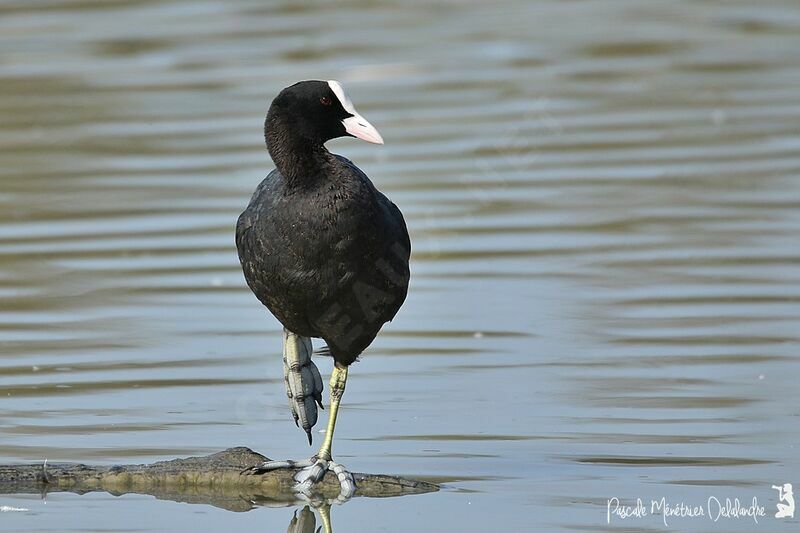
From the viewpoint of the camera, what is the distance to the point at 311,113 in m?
6.15

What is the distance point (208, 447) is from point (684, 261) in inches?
137

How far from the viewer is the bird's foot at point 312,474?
5812 mm

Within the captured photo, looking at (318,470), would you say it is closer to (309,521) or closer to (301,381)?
(309,521)

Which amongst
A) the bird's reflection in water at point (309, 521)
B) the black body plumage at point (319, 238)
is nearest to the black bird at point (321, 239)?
the black body plumage at point (319, 238)

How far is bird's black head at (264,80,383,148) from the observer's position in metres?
6.12

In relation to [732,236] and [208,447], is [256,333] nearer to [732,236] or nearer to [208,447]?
[208,447]

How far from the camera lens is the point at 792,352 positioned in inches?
295

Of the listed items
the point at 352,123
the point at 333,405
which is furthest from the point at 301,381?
the point at 352,123

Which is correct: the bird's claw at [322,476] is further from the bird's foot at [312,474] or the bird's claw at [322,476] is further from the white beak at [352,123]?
the white beak at [352,123]

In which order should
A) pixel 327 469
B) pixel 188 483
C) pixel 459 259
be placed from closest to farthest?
pixel 188 483 < pixel 327 469 < pixel 459 259

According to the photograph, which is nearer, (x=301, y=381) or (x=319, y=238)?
(x=319, y=238)

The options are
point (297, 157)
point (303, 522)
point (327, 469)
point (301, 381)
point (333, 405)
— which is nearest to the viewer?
point (303, 522)

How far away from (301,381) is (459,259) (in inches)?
115

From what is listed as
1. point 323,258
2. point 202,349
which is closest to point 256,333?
point 202,349
